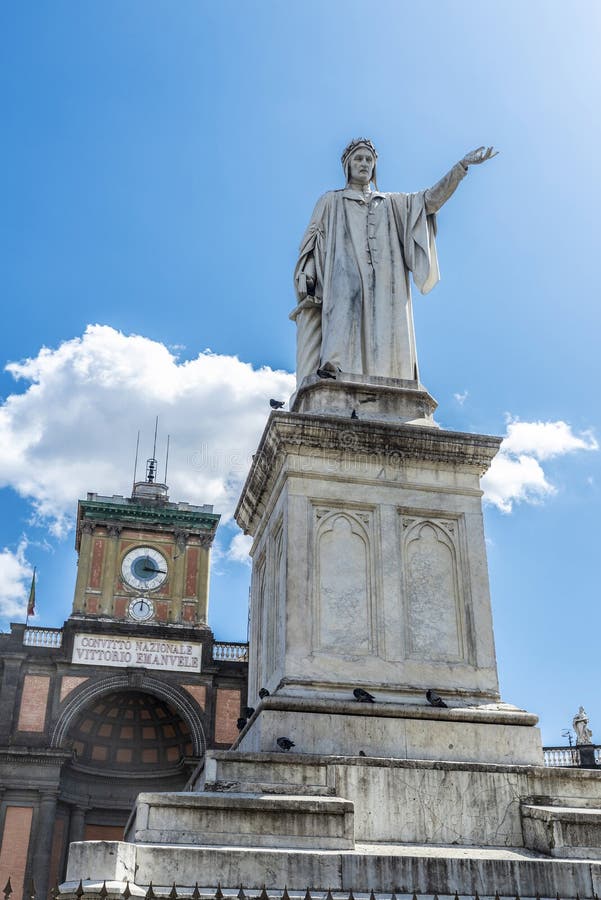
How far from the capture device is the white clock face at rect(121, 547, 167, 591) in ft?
148

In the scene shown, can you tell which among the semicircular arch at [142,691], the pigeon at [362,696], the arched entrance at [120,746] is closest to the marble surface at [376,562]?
the pigeon at [362,696]

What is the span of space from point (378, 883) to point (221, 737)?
3533 centimetres

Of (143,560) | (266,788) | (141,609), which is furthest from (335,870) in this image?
(143,560)

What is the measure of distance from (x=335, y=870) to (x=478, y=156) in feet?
22.6

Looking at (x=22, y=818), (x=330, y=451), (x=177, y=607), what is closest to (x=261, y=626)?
(x=330, y=451)

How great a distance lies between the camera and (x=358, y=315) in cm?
962

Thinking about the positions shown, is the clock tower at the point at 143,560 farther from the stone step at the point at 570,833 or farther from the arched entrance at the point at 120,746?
the stone step at the point at 570,833

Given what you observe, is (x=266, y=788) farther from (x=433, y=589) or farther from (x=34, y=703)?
(x=34, y=703)

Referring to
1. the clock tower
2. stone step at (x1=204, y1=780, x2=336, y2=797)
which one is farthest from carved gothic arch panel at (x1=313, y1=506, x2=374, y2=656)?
the clock tower

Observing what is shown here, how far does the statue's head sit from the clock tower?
35.3 metres

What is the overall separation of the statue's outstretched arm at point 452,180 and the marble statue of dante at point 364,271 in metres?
0.01

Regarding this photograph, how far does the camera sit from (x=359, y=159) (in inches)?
412

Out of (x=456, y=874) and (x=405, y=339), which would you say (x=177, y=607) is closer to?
(x=405, y=339)

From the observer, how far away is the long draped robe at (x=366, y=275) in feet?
31.2
